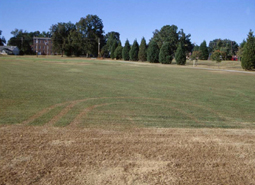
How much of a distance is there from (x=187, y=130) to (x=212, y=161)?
5.57ft

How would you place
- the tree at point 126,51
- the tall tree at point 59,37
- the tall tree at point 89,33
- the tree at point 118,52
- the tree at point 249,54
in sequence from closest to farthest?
the tree at point 249,54, the tree at point 126,51, the tree at point 118,52, the tall tree at point 89,33, the tall tree at point 59,37

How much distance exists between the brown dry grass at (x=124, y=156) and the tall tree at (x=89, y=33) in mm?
80225

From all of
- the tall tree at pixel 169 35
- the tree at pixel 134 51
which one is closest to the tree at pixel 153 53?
the tree at pixel 134 51

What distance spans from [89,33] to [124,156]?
85.1 metres

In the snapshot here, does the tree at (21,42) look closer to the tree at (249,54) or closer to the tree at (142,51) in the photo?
the tree at (142,51)

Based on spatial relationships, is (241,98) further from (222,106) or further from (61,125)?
(61,125)

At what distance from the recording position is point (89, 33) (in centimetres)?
8525

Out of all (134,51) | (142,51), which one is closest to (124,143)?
(142,51)

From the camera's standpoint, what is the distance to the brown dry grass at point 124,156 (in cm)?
334

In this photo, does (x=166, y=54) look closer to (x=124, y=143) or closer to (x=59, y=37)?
(x=124, y=143)

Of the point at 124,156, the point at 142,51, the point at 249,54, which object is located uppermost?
the point at 142,51

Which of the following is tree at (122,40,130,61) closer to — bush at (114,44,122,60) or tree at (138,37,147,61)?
bush at (114,44,122,60)

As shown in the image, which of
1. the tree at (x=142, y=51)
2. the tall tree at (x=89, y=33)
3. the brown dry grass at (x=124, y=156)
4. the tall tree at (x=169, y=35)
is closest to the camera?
the brown dry grass at (x=124, y=156)

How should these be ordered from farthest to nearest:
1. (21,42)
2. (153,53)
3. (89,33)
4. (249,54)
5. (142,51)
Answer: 1. (21,42)
2. (89,33)
3. (142,51)
4. (153,53)
5. (249,54)
